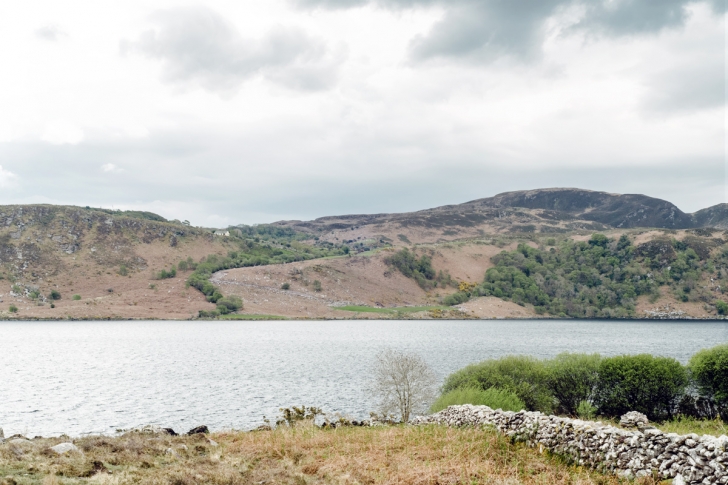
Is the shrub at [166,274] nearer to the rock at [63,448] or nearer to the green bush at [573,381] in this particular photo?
the green bush at [573,381]

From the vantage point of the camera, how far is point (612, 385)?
3494 centimetres

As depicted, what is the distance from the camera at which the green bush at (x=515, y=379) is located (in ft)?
108

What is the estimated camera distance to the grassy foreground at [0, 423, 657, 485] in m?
13.8

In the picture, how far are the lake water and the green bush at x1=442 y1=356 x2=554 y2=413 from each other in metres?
10.8

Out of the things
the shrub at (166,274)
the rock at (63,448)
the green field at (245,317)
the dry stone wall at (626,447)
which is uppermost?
the shrub at (166,274)

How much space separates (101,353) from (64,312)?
88445mm

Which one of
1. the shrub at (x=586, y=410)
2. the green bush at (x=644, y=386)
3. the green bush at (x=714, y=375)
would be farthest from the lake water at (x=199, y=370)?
the green bush at (x=714, y=375)

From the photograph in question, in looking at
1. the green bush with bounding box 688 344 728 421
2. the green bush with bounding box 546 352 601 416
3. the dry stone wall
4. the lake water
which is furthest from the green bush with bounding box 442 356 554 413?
the dry stone wall

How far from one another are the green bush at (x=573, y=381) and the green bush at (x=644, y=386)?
1012 mm

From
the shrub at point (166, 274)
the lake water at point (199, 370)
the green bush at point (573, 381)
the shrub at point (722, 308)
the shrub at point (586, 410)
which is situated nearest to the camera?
the shrub at point (586, 410)

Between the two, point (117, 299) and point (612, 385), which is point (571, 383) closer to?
point (612, 385)

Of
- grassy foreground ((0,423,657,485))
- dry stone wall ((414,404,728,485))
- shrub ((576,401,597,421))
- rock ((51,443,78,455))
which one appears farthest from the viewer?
shrub ((576,401,597,421))

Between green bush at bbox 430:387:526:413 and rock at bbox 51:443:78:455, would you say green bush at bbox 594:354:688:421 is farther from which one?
rock at bbox 51:443:78:455

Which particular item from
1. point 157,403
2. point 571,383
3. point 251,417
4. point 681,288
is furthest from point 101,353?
point 681,288
